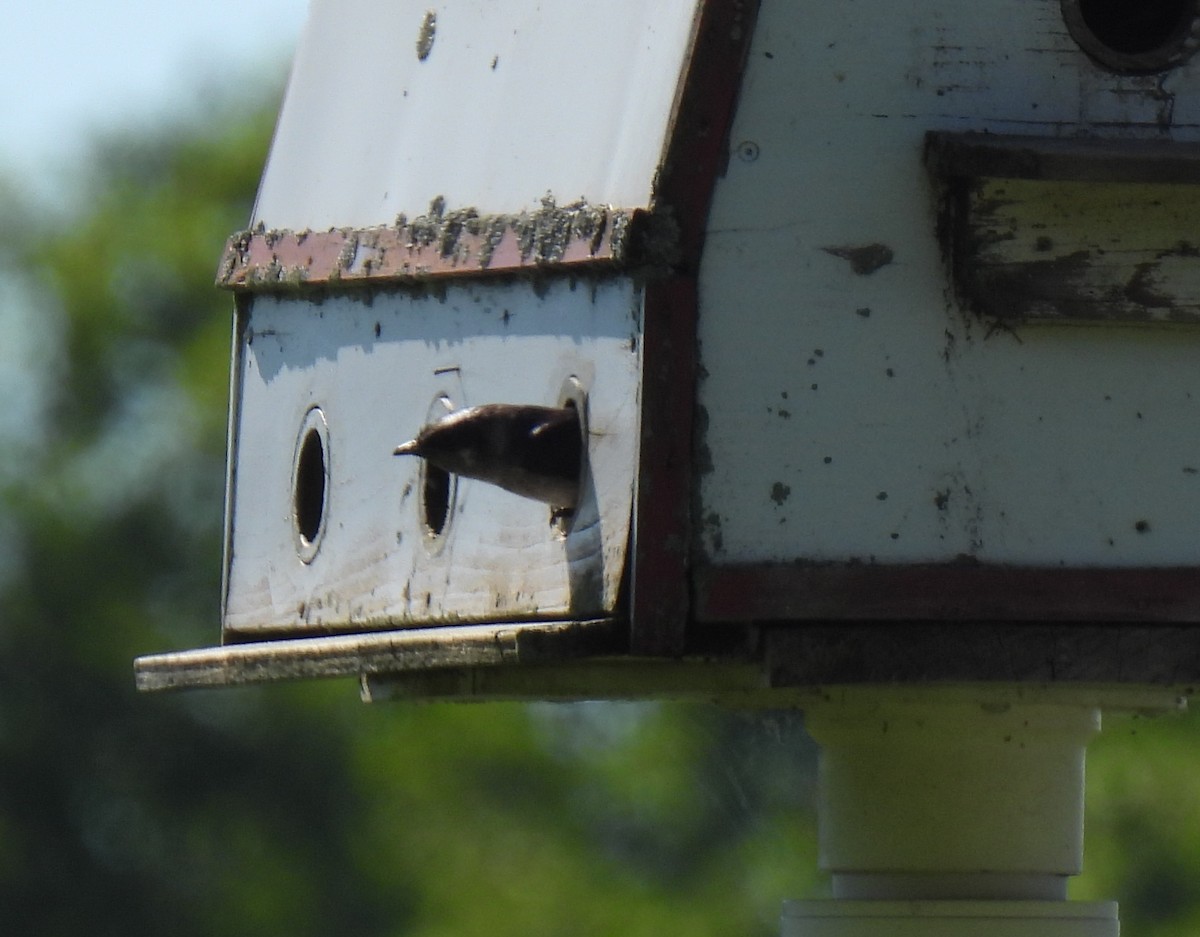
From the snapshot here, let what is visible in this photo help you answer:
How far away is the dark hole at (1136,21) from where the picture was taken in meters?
3.80

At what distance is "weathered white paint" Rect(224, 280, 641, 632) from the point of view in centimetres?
366

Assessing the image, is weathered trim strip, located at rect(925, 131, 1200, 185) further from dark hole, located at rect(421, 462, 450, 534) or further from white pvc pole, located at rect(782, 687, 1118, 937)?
dark hole, located at rect(421, 462, 450, 534)

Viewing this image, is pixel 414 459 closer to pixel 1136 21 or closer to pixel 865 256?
pixel 865 256

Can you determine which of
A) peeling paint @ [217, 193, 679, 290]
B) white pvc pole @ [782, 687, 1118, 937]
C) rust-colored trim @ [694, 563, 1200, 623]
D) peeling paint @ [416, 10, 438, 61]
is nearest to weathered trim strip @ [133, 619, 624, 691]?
rust-colored trim @ [694, 563, 1200, 623]

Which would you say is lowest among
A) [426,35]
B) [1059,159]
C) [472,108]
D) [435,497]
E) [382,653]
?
[382,653]

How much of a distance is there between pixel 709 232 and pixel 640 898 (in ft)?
42.1

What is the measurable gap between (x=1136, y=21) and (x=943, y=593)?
2.95ft

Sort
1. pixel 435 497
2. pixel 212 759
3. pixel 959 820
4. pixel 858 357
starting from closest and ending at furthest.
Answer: pixel 858 357, pixel 959 820, pixel 435 497, pixel 212 759

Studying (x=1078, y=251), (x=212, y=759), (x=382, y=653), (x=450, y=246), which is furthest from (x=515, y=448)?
(x=212, y=759)

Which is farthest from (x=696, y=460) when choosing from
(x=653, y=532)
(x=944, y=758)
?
(x=944, y=758)

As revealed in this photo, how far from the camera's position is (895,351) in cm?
359

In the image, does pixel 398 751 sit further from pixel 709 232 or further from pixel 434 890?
pixel 709 232

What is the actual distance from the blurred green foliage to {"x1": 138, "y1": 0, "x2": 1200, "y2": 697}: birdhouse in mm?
10839

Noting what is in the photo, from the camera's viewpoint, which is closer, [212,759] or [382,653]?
[382,653]
